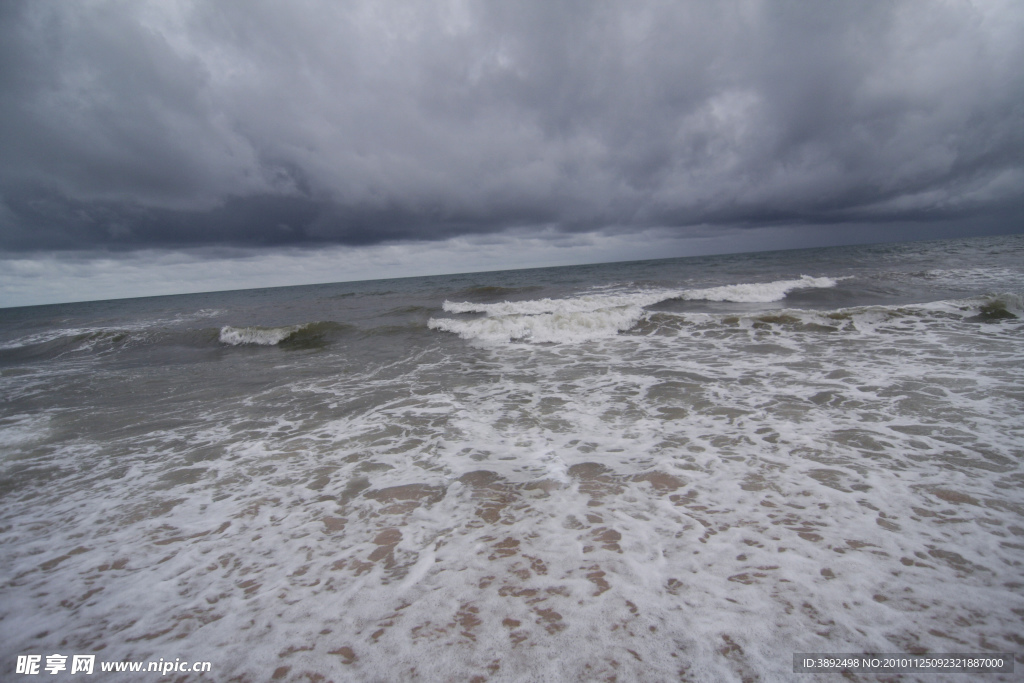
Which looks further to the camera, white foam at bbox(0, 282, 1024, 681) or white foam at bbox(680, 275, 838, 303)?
white foam at bbox(680, 275, 838, 303)

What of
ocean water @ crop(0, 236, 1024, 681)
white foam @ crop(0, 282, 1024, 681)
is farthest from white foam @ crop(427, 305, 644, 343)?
white foam @ crop(0, 282, 1024, 681)

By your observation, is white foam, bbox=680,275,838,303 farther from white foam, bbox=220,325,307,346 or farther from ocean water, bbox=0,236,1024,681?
white foam, bbox=220,325,307,346

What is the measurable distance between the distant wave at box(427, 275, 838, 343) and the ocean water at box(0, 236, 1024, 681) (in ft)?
17.4

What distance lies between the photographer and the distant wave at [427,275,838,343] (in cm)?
1409

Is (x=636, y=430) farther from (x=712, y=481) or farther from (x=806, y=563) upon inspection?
(x=806, y=563)

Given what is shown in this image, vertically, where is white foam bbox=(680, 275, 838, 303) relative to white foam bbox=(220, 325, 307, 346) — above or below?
above

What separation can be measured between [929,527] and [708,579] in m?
1.95

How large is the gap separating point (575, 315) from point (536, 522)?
38.3ft

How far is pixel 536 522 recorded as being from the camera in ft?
11.5

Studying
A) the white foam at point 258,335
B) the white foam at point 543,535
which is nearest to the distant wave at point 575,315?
the white foam at point 258,335

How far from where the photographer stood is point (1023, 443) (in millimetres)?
4324

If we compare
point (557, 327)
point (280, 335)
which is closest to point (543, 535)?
point (557, 327)

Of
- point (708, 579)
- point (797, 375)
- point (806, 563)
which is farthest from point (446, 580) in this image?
point (797, 375)

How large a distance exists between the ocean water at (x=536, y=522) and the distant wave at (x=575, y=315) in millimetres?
5310
